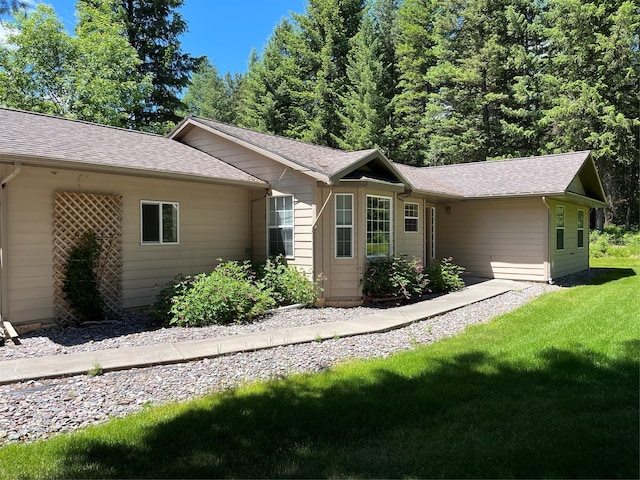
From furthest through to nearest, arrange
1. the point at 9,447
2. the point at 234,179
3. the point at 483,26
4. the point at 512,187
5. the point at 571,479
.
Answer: the point at 483,26 < the point at 512,187 < the point at 234,179 < the point at 9,447 < the point at 571,479

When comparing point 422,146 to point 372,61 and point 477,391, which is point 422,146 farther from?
point 477,391

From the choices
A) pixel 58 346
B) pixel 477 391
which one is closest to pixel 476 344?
pixel 477 391

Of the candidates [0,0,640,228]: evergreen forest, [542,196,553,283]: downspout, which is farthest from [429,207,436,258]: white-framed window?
[0,0,640,228]: evergreen forest

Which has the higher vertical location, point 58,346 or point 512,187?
point 512,187

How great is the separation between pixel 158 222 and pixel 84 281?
78.0 inches

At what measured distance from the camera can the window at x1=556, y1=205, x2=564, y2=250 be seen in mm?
15145

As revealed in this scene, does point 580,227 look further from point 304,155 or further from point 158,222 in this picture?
point 158,222

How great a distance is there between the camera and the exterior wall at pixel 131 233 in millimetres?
7559

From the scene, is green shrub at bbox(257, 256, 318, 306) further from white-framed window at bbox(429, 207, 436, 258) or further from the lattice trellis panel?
white-framed window at bbox(429, 207, 436, 258)

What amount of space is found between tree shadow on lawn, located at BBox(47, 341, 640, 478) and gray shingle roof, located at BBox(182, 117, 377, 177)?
5770 mm

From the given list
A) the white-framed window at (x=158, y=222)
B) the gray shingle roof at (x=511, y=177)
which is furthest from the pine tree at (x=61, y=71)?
the gray shingle roof at (x=511, y=177)

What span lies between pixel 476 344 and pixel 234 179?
247 inches

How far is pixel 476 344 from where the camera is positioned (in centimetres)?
663

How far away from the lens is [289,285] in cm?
1005
